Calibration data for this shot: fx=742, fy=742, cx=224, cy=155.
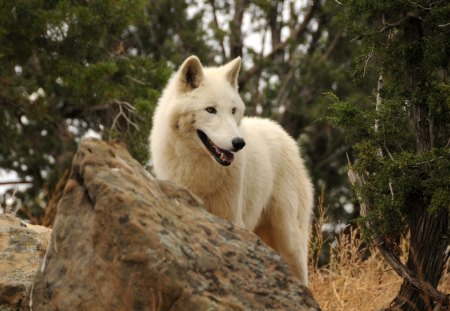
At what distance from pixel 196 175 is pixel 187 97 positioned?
0.59m

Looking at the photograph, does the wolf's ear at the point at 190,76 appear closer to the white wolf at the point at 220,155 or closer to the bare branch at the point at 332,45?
the white wolf at the point at 220,155

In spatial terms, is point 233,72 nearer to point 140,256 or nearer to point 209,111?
point 209,111

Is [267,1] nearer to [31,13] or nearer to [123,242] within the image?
[31,13]

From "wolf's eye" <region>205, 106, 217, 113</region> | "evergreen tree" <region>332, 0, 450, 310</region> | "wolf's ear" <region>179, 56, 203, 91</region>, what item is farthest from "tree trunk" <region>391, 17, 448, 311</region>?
"wolf's ear" <region>179, 56, 203, 91</region>

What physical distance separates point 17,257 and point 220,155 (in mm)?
1587

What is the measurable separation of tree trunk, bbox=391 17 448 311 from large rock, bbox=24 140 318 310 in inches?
64.0

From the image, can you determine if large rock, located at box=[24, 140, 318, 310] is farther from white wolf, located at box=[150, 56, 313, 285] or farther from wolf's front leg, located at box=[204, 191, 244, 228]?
wolf's front leg, located at box=[204, 191, 244, 228]

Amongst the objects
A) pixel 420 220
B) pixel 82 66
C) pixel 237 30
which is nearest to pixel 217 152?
pixel 420 220

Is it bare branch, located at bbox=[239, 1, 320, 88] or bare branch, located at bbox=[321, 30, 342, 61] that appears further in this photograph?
bare branch, located at bbox=[321, 30, 342, 61]

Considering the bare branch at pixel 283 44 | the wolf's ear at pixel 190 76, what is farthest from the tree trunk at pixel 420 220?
the bare branch at pixel 283 44

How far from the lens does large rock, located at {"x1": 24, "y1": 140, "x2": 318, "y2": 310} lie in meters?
3.39

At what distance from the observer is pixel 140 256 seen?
338 cm

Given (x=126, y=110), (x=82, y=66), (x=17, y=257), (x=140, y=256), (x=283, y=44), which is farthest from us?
(x=283, y=44)

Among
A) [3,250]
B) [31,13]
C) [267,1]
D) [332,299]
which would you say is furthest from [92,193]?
[267,1]
